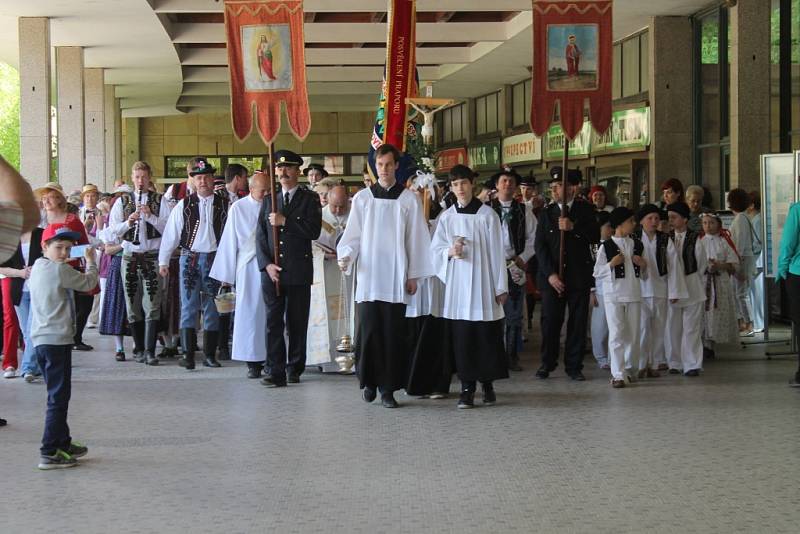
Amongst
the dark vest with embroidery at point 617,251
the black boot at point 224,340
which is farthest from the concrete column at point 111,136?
the dark vest with embroidery at point 617,251

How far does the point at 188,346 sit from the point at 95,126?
1817 centimetres

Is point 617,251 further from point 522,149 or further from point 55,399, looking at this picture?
point 522,149

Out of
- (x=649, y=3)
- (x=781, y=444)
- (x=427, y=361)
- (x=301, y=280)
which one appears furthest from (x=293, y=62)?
(x=649, y=3)

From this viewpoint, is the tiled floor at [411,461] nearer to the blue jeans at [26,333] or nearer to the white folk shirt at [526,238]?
the blue jeans at [26,333]

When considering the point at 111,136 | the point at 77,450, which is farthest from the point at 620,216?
the point at 111,136

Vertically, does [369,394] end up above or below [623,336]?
below

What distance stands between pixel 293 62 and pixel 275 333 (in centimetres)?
252

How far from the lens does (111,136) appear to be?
34.1 meters

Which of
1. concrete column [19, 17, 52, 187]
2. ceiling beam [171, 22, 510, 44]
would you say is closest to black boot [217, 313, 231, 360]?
concrete column [19, 17, 52, 187]

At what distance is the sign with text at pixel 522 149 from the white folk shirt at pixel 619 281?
17.3 metres

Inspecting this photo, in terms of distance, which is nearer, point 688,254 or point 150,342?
point 688,254

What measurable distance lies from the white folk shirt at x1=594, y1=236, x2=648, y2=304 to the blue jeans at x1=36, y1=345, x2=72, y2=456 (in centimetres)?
519

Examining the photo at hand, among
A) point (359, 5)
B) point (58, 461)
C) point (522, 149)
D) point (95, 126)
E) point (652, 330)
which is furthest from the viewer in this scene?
point (522, 149)

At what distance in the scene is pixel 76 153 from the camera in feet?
82.9
